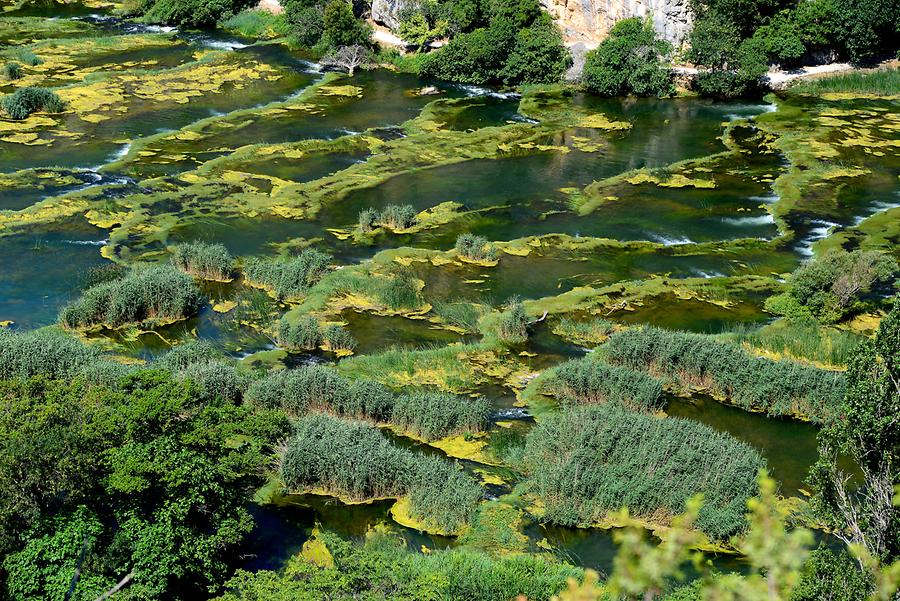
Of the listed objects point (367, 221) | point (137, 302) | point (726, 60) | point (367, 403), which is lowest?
point (367, 403)

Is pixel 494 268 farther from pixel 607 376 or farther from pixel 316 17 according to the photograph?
pixel 316 17

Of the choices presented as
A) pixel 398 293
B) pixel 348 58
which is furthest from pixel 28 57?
pixel 398 293

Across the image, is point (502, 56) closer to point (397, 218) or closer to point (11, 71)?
point (397, 218)

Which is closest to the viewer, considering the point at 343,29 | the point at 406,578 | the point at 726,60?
the point at 406,578

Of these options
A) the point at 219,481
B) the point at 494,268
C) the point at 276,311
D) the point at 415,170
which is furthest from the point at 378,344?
the point at 415,170

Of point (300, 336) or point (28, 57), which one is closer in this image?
point (300, 336)

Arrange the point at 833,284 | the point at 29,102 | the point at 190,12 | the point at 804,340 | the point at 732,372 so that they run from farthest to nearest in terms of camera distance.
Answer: the point at 190,12, the point at 29,102, the point at 833,284, the point at 804,340, the point at 732,372
